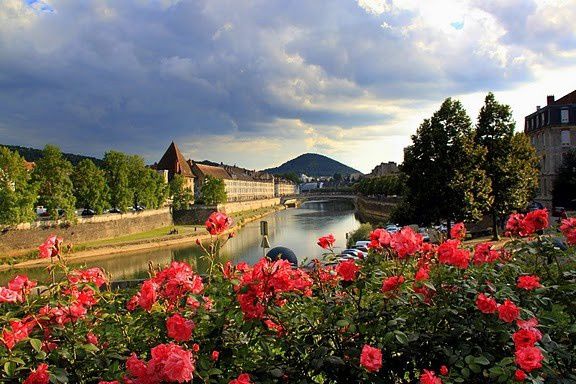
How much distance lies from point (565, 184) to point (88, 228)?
4442 centimetres

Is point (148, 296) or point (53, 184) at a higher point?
point (53, 184)

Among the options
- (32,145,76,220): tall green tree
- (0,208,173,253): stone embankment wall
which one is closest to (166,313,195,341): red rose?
(0,208,173,253): stone embankment wall

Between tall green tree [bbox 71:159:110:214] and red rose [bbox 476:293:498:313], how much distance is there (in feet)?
176

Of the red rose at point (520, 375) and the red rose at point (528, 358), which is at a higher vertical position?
the red rose at point (528, 358)

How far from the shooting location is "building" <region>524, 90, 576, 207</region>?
46.5 meters

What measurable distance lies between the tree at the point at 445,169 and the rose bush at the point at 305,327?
22197mm

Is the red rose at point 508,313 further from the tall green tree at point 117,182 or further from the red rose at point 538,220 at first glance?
the tall green tree at point 117,182

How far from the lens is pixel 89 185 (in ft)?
173

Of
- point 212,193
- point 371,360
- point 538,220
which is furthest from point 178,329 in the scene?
point 212,193

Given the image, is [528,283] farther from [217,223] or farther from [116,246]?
[116,246]

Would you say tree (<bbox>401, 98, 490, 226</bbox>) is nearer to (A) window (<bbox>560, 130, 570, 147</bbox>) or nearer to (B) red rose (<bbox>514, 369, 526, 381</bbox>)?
(B) red rose (<bbox>514, 369, 526, 381</bbox>)

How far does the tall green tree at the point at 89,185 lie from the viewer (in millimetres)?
52188

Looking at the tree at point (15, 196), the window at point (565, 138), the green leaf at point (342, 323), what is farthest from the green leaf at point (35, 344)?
the window at point (565, 138)

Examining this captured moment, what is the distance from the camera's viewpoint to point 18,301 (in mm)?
3641
